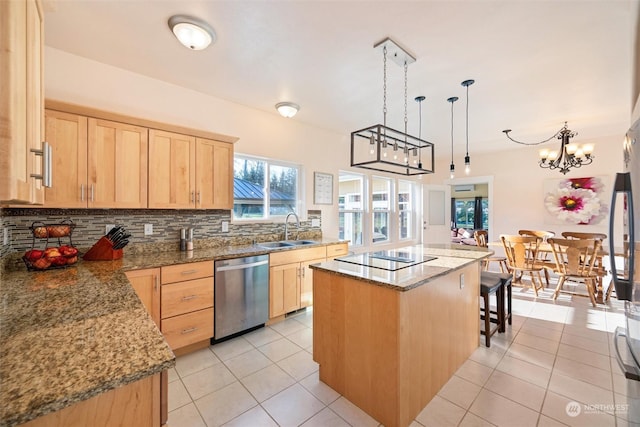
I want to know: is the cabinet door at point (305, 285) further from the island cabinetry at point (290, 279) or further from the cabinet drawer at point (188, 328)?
the cabinet drawer at point (188, 328)

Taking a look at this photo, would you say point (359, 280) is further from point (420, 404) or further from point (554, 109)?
point (554, 109)

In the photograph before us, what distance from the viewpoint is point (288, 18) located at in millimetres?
1856

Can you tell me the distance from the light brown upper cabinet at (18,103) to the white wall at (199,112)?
Answer: 1.73m

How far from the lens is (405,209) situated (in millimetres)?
6070

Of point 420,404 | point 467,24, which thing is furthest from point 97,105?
point 420,404

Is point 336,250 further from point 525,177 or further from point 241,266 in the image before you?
point 525,177

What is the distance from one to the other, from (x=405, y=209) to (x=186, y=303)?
4929 millimetres

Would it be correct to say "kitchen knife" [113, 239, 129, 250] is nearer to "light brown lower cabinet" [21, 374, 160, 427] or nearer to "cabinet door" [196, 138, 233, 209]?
"cabinet door" [196, 138, 233, 209]

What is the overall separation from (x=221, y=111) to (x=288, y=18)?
5.41 feet

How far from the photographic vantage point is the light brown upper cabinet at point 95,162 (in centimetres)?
202

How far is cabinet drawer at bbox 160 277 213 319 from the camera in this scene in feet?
7.36

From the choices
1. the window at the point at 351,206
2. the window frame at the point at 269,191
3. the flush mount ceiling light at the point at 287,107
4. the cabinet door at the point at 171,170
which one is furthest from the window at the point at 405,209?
the cabinet door at the point at 171,170

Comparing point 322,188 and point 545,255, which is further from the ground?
point 322,188

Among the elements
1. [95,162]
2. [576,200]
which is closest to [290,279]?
[95,162]
